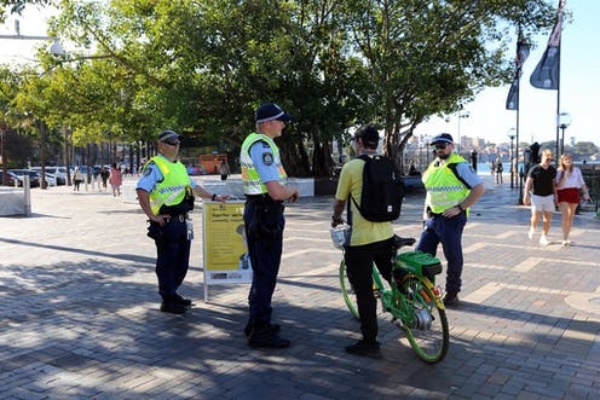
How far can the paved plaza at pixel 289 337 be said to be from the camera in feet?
13.0

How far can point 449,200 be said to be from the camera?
5.77 metres

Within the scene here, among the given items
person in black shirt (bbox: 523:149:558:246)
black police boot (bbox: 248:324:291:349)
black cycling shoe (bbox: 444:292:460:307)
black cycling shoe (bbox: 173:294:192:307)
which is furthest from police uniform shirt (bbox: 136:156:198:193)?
person in black shirt (bbox: 523:149:558:246)

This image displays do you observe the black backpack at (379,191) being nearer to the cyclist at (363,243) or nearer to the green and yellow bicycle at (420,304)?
the cyclist at (363,243)

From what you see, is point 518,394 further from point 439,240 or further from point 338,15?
point 338,15

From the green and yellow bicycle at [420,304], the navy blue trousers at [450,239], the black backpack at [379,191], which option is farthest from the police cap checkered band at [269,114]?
the navy blue trousers at [450,239]

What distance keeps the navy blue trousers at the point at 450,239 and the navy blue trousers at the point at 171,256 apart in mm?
2488

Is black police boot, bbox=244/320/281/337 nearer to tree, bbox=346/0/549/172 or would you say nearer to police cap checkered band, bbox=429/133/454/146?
police cap checkered band, bbox=429/133/454/146

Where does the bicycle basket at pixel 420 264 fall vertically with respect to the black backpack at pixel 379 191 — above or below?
below

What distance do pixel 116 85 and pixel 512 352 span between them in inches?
881

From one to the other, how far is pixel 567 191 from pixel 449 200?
18.2ft

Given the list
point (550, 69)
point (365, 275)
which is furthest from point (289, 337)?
point (550, 69)

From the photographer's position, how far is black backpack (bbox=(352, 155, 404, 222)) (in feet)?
14.1

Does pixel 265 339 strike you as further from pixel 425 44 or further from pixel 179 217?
pixel 425 44

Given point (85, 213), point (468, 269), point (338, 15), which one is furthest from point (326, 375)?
point (338, 15)
